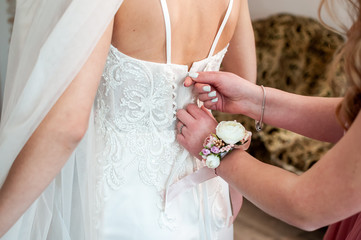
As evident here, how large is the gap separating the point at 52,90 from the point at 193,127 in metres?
0.39

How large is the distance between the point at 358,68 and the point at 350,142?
0.14 meters

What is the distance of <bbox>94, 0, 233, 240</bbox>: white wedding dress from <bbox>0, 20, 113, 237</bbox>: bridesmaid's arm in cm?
21

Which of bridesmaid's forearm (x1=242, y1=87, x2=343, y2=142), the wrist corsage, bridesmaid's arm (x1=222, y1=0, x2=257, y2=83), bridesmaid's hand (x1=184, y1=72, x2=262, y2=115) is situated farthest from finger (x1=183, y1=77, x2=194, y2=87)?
bridesmaid's arm (x1=222, y1=0, x2=257, y2=83)

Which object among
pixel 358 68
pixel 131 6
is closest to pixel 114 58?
pixel 131 6

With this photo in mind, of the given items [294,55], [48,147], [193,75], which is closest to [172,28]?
[193,75]

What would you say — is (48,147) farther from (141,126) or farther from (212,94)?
(212,94)

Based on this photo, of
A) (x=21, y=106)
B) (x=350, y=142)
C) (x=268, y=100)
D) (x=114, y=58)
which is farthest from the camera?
(x=268, y=100)

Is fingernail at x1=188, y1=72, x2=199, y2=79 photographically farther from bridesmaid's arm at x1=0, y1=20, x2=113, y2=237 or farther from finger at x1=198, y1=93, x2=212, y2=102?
bridesmaid's arm at x1=0, y1=20, x2=113, y2=237

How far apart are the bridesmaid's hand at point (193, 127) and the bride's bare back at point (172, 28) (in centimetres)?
13

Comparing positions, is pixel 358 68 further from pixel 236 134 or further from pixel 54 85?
pixel 54 85

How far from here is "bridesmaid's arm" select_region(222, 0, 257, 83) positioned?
133cm

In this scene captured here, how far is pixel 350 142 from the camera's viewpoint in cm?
75

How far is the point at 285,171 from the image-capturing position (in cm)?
91

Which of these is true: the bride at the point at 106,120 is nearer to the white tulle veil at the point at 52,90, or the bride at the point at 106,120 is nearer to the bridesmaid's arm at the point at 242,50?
the white tulle veil at the point at 52,90
